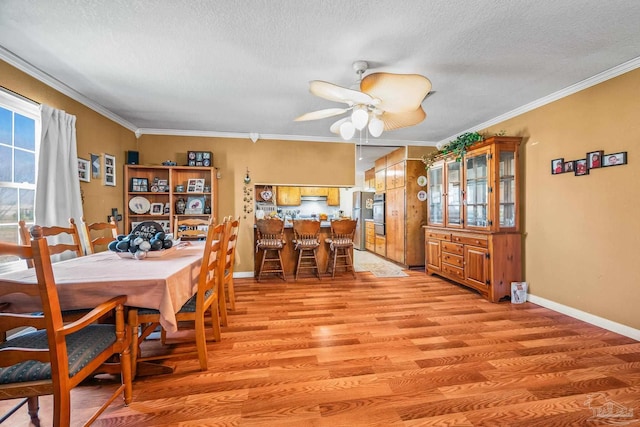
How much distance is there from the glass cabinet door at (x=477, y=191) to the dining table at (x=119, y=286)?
3473 mm

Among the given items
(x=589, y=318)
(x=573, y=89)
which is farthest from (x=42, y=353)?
(x=573, y=89)

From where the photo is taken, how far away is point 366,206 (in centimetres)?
767

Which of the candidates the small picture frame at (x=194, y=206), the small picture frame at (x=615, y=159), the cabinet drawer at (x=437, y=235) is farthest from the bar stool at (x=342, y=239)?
the small picture frame at (x=615, y=159)

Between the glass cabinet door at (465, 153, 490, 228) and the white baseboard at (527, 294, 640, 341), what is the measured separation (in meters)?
1.04

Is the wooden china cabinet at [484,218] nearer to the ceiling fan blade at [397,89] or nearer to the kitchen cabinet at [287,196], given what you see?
the ceiling fan blade at [397,89]

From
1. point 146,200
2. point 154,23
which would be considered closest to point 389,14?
point 154,23

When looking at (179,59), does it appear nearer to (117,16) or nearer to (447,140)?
(117,16)

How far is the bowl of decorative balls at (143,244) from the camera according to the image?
6.63 ft

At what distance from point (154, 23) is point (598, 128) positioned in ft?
12.9

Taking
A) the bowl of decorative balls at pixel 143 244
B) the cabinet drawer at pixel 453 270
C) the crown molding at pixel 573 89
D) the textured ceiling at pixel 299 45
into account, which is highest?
the textured ceiling at pixel 299 45

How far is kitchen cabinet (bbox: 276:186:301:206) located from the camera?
6527 mm

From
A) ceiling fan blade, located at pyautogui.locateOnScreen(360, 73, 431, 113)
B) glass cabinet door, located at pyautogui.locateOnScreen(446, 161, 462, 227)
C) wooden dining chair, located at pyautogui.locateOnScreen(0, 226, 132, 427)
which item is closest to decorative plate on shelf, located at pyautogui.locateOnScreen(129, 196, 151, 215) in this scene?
wooden dining chair, located at pyautogui.locateOnScreen(0, 226, 132, 427)

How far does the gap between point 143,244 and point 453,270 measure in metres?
3.83

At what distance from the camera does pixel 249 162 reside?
15.1ft
